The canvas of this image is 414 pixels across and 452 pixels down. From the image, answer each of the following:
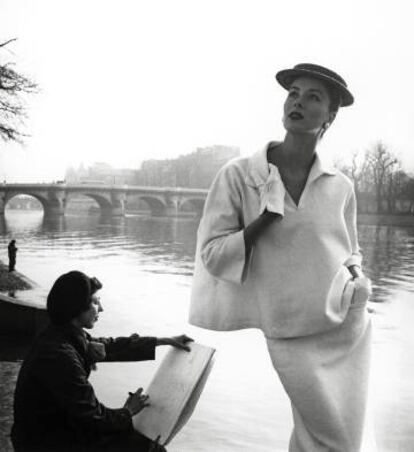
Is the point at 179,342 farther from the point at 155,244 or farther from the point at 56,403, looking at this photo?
the point at 155,244

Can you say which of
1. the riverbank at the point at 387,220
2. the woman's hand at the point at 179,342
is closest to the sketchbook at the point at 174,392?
the woman's hand at the point at 179,342

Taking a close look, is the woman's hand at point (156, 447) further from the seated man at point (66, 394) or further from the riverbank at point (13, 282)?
the riverbank at point (13, 282)

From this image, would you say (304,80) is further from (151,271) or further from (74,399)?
(151,271)

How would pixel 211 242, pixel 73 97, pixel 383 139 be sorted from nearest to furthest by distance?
pixel 211 242, pixel 383 139, pixel 73 97

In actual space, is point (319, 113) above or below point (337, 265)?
above

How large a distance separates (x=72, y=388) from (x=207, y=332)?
3.86 m

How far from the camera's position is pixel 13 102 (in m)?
4.07

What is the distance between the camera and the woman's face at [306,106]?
3.43 feet

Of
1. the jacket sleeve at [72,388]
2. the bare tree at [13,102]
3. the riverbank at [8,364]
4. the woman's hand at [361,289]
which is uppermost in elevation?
the bare tree at [13,102]

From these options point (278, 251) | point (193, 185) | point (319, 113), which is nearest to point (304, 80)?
point (319, 113)

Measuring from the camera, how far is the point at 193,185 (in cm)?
653

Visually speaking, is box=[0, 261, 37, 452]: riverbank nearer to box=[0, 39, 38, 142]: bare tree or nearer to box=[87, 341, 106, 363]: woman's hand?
box=[87, 341, 106, 363]: woman's hand

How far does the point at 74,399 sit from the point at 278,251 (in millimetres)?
458

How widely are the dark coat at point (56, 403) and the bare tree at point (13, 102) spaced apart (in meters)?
3.06
